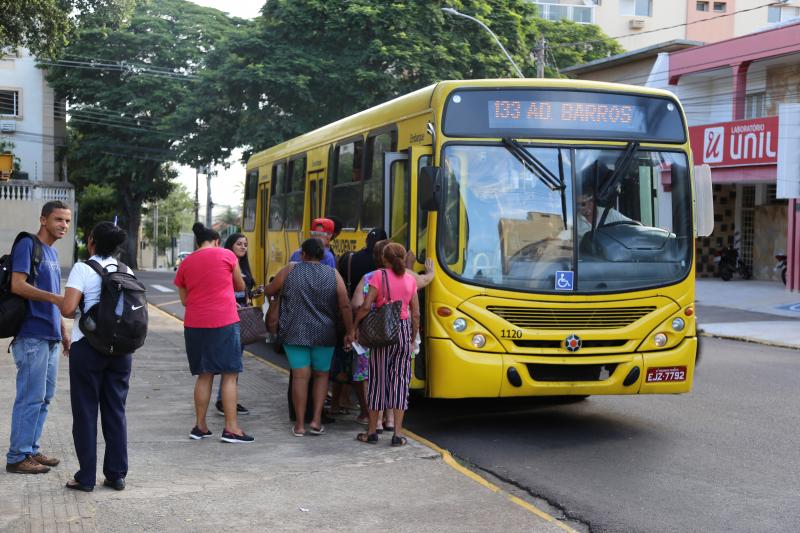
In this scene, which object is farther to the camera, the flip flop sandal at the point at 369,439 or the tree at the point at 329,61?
the tree at the point at 329,61

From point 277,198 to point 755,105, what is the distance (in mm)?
20614

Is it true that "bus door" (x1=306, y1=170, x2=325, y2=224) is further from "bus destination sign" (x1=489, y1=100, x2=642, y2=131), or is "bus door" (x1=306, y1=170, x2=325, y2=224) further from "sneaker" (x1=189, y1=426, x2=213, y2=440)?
"sneaker" (x1=189, y1=426, x2=213, y2=440)

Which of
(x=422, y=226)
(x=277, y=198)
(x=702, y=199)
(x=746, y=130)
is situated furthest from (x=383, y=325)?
(x=746, y=130)

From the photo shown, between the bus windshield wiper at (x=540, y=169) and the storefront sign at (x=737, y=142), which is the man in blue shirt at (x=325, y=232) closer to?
the bus windshield wiper at (x=540, y=169)

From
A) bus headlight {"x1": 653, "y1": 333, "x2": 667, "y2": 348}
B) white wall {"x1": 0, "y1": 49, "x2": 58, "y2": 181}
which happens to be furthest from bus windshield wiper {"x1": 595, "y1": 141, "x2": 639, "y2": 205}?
white wall {"x1": 0, "y1": 49, "x2": 58, "y2": 181}

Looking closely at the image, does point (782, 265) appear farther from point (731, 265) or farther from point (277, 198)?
point (277, 198)

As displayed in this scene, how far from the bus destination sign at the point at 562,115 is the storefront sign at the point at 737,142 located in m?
19.0

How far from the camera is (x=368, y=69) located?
34.4 meters

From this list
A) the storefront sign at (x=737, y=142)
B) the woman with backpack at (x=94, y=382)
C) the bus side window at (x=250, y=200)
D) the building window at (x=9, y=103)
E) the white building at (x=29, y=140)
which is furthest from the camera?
the building window at (x=9, y=103)

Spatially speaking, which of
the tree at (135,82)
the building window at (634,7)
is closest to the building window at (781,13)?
the building window at (634,7)

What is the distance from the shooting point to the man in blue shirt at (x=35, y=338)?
6602 millimetres

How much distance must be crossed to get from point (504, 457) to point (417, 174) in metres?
2.48

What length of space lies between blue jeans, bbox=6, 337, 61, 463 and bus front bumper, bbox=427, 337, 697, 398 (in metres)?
3.09

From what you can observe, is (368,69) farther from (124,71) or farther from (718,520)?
(718,520)
